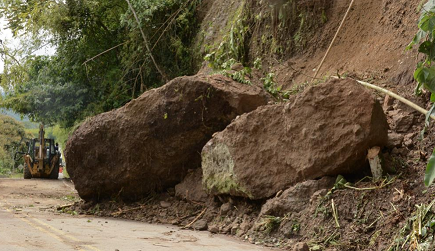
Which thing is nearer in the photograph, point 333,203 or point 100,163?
point 333,203

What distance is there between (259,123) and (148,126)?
2952 mm

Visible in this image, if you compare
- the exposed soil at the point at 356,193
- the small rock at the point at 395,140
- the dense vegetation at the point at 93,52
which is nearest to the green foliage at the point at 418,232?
the exposed soil at the point at 356,193

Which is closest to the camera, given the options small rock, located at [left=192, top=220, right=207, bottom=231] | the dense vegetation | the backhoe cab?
small rock, located at [left=192, top=220, right=207, bottom=231]

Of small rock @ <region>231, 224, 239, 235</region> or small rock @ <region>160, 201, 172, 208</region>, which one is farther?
small rock @ <region>160, 201, 172, 208</region>

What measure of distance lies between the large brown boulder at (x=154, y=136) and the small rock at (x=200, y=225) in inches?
76.0

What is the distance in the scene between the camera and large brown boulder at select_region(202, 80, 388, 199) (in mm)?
7980

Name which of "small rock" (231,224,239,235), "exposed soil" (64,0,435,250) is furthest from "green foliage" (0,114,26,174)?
"small rock" (231,224,239,235)

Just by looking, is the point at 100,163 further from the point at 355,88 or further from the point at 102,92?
the point at 102,92

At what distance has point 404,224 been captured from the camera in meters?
6.76

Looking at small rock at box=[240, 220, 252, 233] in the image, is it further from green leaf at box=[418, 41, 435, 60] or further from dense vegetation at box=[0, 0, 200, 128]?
dense vegetation at box=[0, 0, 200, 128]

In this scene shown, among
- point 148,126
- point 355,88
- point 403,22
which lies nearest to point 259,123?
point 355,88

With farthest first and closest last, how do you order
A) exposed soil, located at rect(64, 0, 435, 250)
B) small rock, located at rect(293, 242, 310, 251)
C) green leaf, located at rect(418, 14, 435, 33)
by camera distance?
exposed soil, located at rect(64, 0, 435, 250), small rock, located at rect(293, 242, 310, 251), green leaf, located at rect(418, 14, 435, 33)

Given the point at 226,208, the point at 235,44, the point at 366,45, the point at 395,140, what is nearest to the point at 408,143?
the point at 395,140

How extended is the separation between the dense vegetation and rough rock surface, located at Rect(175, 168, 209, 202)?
23.2 ft
